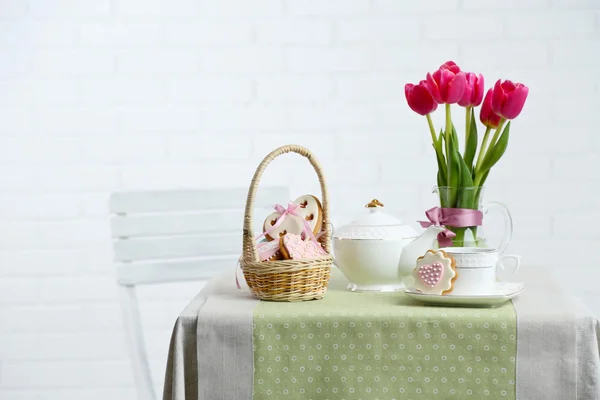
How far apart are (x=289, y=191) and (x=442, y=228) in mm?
1029

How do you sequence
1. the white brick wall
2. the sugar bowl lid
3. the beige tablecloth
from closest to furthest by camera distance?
the beige tablecloth → the sugar bowl lid → the white brick wall

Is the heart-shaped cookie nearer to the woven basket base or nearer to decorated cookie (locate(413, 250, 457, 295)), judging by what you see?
decorated cookie (locate(413, 250, 457, 295))

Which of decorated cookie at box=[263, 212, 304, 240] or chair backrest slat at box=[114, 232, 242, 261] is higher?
decorated cookie at box=[263, 212, 304, 240]

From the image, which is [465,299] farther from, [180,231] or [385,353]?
[180,231]

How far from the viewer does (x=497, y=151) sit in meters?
1.39

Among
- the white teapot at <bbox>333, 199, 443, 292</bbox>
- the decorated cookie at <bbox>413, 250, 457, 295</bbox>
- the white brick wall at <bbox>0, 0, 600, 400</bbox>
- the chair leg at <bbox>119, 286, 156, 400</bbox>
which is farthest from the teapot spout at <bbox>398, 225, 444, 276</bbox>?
the chair leg at <bbox>119, 286, 156, 400</bbox>

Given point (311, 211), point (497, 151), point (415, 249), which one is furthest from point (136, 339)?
point (497, 151)

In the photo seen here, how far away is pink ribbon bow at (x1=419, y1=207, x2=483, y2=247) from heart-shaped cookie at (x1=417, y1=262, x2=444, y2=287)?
13 cm

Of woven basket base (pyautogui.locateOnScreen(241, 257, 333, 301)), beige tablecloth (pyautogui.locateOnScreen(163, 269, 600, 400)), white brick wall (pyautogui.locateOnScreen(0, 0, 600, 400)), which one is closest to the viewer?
beige tablecloth (pyautogui.locateOnScreen(163, 269, 600, 400))

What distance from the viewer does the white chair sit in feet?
7.63

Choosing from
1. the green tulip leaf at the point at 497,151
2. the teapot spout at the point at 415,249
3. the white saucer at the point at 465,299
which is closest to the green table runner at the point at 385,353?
the white saucer at the point at 465,299

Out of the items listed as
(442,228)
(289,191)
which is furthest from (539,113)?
(442,228)

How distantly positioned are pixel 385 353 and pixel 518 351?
0.19 metres

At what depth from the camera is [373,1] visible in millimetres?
2320
